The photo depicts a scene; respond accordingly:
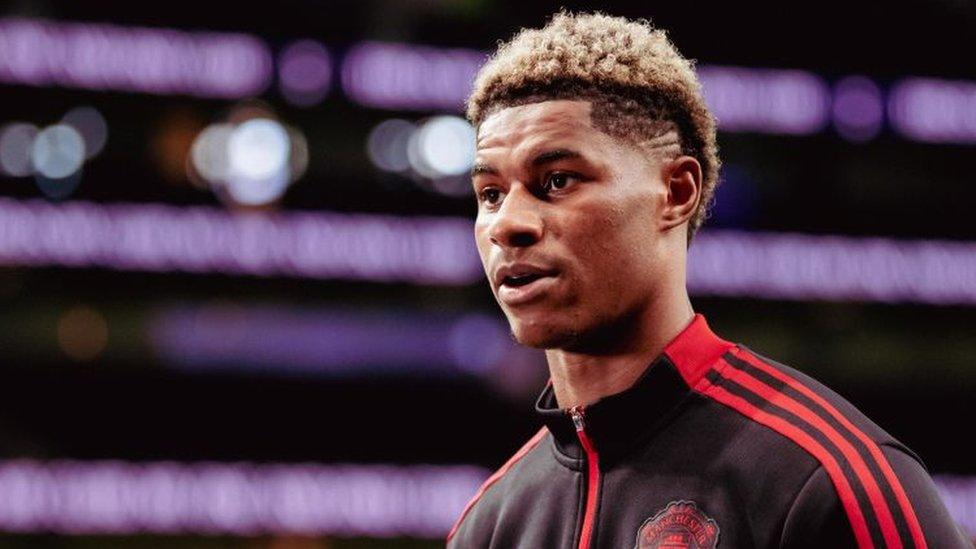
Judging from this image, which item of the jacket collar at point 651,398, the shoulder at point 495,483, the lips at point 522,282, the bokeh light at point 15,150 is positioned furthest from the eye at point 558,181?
the bokeh light at point 15,150

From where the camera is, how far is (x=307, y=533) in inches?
215

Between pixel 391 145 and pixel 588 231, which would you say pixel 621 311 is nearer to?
pixel 588 231

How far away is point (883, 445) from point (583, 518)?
378mm

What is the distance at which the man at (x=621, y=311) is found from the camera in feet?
5.26

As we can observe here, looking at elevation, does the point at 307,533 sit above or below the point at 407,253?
below

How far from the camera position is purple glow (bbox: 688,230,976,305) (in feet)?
18.8

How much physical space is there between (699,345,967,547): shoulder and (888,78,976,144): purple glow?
181 inches

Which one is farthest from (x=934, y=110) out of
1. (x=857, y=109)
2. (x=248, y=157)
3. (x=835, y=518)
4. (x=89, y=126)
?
(x=835, y=518)

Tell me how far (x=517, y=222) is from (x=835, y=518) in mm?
516

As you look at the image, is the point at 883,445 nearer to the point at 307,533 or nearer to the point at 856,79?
the point at 307,533

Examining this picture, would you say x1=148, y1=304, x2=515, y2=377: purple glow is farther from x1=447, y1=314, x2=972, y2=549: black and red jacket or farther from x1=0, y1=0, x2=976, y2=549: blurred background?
x1=447, y1=314, x2=972, y2=549: black and red jacket

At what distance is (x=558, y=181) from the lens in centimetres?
172

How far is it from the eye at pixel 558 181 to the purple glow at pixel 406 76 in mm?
3879

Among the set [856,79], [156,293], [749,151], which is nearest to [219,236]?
[156,293]
